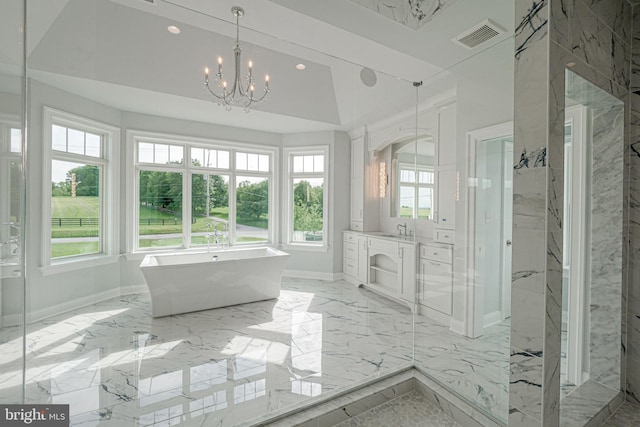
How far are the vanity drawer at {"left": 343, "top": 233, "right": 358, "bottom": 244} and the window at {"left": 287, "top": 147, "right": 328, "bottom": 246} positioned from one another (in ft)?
1.27

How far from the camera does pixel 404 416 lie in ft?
6.19

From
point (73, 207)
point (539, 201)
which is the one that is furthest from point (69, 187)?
point (539, 201)

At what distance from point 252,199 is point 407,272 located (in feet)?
10.4

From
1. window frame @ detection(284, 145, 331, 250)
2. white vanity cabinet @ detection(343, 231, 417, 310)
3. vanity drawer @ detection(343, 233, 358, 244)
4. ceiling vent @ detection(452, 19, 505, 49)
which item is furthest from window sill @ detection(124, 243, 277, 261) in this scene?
ceiling vent @ detection(452, 19, 505, 49)

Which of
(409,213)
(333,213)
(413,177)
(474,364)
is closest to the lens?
(474,364)

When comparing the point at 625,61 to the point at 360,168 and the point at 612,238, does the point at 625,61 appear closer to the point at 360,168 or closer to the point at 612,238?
the point at 612,238

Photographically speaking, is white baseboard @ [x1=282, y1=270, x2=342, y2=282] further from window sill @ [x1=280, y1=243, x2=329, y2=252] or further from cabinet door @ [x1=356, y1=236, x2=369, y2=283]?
cabinet door @ [x1=356, y1=236, x2=369, y2=283]

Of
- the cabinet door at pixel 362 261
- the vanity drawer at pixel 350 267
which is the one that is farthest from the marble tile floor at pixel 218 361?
the vanity drawer at pixel 350 267

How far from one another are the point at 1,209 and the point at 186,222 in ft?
11.3

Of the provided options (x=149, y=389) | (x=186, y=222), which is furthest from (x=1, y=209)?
(x=186, y=222)

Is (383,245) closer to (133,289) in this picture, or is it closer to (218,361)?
(218,361)

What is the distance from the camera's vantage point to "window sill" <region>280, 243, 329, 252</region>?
5246 mm

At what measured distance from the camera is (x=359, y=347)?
9.02 ft

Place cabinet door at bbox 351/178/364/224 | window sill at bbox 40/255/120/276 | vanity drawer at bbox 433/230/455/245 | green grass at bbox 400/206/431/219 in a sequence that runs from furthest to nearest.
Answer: cabinet door at bbox 351/178/364/224 < green grass at bbox 400/206/431/219 < vanity drawer at bbox 433/230/455/245 < window sill at bbox 40/255/120/276
